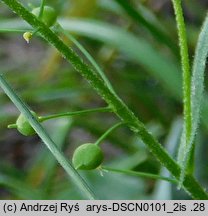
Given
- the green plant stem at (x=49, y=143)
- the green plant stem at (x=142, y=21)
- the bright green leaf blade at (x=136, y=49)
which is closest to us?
the green plant stem at (x=49, y=143)

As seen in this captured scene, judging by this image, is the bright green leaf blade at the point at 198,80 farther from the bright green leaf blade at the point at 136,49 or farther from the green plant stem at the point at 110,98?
the bright green leaf blade at the point at 136,49

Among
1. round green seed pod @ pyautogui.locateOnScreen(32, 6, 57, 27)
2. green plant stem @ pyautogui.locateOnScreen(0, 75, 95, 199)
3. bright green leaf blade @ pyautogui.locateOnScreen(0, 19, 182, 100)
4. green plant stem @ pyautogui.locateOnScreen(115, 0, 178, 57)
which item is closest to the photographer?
green plant stem @ pyautogui.locateOnScreen(0, 75, 95, 199)

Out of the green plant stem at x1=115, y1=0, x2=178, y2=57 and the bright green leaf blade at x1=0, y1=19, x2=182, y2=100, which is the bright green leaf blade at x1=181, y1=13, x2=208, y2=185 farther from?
the bright green leaf blade at x1=0, y1=19, x2=182, y2=100

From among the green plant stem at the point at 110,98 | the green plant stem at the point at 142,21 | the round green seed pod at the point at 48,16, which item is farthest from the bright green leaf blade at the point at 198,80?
the green plant stem at the point at 142,21

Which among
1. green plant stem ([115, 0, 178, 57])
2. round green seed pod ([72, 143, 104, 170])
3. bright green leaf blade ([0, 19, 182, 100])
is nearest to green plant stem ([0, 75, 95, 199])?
round green seed pod ([72, 143, 104, 170])

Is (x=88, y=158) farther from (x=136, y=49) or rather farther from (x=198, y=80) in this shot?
(x=136, y=49)
